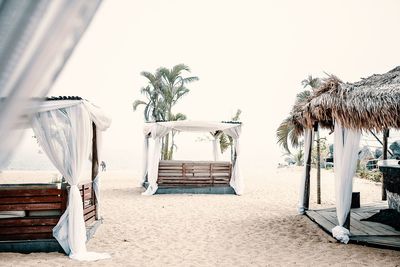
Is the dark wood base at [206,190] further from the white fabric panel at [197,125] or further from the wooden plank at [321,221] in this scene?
the wooden plank at [321,221]

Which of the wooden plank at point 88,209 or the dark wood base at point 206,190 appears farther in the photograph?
the dark wood base at point 206,190

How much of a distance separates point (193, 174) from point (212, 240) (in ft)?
21.5

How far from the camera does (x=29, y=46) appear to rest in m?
0.67

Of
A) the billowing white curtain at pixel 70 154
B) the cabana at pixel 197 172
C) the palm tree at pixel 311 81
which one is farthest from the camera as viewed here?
the palm tree at pixel 311 81

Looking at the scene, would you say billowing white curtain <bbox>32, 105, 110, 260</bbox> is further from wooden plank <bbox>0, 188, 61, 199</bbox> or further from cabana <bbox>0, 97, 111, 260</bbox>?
wooden plank <bbox>0, 188, 61, 199</bbox>

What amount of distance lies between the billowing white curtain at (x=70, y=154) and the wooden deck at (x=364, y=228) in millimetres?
4353

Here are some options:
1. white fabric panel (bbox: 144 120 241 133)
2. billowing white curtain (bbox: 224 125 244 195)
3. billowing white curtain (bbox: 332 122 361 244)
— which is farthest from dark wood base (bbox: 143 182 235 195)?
billowing white curtain (bbox: 332 122 361 244)

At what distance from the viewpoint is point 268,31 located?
14500 mm

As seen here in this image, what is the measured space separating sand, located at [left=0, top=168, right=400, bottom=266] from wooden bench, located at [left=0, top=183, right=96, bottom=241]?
0.34m

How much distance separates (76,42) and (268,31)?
1481cm

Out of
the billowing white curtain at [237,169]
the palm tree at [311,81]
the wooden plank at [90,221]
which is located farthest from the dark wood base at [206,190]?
the palm tree at [311,81]

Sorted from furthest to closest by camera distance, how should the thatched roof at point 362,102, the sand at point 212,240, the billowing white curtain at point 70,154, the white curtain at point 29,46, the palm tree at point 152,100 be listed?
the palm tree at point 152,100, the thatched roof at point 362,102, the billowing white curtain at point 70,154, the sand at point 212,240, the white curtain at point 29,46

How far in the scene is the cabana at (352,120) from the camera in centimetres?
555

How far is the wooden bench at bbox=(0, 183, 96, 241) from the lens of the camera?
523 cm
